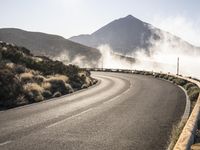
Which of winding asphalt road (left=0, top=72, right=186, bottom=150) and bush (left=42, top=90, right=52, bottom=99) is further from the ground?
winding asphalt road (left=0, top=72, right=186, bottom=150)

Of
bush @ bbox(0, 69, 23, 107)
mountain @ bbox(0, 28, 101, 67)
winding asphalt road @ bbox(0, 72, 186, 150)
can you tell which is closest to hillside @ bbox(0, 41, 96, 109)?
bush @ bbox(0, 69, 23, 107)

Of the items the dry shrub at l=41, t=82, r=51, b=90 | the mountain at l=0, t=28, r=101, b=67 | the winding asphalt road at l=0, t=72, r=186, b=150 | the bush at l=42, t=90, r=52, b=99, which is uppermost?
the mountain at l=0, t=28, r=101, b=67

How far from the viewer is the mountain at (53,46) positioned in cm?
14609

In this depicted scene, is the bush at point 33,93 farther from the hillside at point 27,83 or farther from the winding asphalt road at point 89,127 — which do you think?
the winding asphalt road at point 89,127

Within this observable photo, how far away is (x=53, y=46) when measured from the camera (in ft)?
545

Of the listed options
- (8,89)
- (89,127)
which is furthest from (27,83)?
(89,127)

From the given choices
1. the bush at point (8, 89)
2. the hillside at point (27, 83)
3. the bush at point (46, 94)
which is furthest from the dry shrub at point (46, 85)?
the bush at point (8, 89)

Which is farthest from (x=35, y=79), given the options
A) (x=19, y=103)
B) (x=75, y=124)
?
(x=75, y=124)

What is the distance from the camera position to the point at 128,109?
609 inches

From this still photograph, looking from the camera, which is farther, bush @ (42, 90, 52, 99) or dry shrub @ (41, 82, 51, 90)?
dry shrub @ (41, 82, 51, 90)

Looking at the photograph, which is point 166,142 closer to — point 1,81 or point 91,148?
point 91,148

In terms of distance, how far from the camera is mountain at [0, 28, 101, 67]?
14609cm

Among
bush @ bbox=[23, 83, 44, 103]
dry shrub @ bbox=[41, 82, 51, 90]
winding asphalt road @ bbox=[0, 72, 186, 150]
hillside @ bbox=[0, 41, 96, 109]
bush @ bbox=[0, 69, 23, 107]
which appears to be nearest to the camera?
winding asphalt road @ bbox=[0, 72, 186, 150]

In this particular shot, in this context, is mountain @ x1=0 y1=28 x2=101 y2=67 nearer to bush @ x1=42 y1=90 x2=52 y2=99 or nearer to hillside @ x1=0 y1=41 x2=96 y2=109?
hillside @ x1=0 y1=41 x2=96 y2=109
